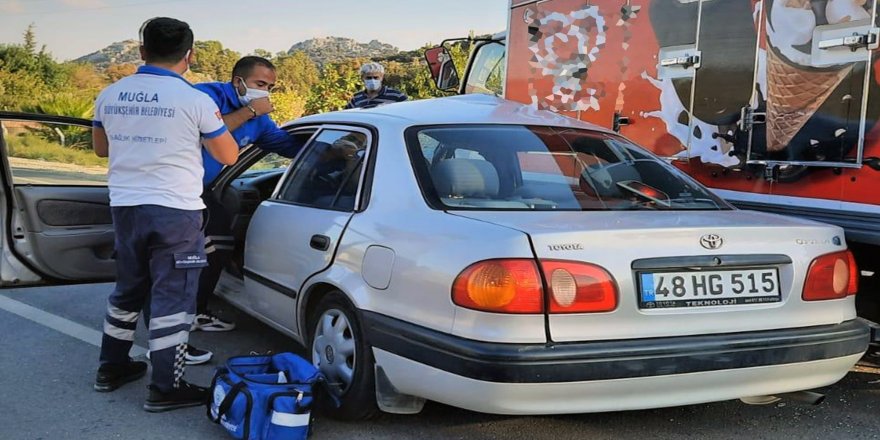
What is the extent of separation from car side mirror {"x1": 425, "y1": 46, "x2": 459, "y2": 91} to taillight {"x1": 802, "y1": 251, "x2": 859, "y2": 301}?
6.08 m

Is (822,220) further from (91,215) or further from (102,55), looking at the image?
(102,55)

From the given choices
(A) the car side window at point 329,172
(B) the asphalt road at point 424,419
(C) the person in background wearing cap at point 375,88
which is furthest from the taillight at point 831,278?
(C) the person in background wearing cap at point 375,88

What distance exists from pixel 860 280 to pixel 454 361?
82.6 inches

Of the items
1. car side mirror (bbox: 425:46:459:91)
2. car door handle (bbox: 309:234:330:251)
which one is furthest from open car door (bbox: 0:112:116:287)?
car side mirror (bbox: 425:46:459:91)

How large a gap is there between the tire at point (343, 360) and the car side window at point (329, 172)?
1.50 ft

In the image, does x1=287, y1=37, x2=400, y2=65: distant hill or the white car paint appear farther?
x1=287, y1=37, x2=400, y2=65: distant hill

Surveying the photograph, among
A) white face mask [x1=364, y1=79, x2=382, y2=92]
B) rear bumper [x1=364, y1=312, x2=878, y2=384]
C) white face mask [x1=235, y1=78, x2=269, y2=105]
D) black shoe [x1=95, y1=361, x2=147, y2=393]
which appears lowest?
black shoe [x1=95, y1=361, x2=147, y2=393]

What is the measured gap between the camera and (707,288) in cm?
272

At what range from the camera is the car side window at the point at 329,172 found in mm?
3461

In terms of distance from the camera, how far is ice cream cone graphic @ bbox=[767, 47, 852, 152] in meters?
3.55

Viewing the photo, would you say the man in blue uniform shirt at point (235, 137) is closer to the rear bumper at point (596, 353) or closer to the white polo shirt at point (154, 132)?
the white polo shirt at point (154, 132)

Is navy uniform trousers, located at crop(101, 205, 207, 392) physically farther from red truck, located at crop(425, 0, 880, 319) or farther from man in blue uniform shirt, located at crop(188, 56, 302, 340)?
red truck, located at crop(425, 0, 880, 319)

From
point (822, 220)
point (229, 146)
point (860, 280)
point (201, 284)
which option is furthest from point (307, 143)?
point (860, 280)

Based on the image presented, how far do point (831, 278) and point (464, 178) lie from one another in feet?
4.87
